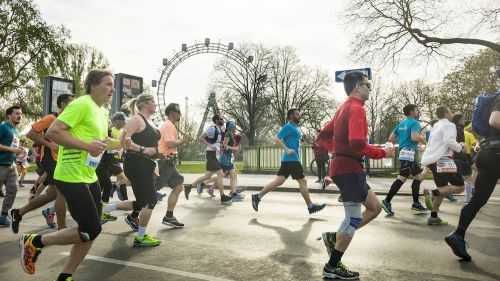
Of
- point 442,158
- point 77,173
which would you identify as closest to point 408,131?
point 442,158

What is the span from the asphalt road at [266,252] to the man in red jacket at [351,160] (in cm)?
31

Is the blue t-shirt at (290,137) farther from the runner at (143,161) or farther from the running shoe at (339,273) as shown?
the running shoe at (339,273)

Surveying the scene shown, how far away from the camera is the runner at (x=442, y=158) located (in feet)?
20.9

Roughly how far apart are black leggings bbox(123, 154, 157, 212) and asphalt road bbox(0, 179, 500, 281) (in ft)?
1.87

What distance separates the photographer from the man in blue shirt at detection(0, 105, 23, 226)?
6961 mm

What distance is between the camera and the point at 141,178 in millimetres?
5508

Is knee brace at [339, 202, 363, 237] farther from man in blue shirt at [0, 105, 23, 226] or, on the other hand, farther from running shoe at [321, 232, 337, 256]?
man in blue shirt at [0, 105, 23, 226]

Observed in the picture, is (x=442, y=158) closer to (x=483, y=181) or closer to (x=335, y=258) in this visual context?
(x=483, y=181)

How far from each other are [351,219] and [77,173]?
7.64 ft

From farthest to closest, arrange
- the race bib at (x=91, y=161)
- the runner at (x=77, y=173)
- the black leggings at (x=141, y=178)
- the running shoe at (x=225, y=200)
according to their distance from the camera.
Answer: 1. the running shoe at (x=225, y=200)
2. the black leggings at (x=141, y=178)
3. the race bib at (x=91, y=161)
4. the runner at (x=77, y=173)

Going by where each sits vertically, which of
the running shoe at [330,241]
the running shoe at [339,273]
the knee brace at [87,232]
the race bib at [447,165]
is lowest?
the running shoe at [339,273]

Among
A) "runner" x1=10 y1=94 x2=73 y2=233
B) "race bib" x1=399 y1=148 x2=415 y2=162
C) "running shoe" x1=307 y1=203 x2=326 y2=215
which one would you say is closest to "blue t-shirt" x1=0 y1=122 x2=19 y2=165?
"runner" x1=10 y1=94 x2=73 y2=233

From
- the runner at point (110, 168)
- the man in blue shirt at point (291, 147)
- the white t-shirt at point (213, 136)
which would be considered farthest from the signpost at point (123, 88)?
the man in blue shirt at point (291, 147)

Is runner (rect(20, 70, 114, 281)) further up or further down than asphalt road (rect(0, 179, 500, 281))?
further up
